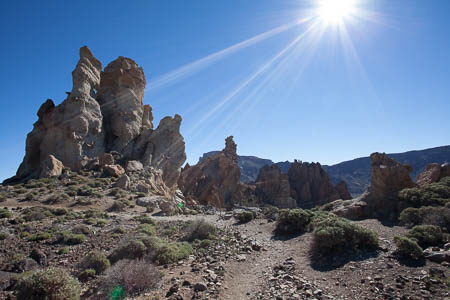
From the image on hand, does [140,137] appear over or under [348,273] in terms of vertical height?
over

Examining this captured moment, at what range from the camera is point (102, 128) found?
105ft

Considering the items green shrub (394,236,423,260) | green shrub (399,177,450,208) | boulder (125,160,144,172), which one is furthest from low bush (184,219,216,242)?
boulder (125,160,144,172)

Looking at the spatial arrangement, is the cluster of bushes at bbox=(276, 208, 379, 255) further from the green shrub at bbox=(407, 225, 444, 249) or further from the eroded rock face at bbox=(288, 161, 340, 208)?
the eroded rock face at bbox=(288, 161, 340, 208)

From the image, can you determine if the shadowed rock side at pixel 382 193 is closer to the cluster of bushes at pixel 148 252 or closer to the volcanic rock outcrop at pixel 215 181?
the cluster of bushes at pixel 148 252

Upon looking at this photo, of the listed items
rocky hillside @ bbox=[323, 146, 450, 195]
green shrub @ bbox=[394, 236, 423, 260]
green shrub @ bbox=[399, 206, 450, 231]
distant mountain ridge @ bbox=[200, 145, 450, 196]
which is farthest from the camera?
distant mountain ridge @ bbox=[200, 145, 450, 196]

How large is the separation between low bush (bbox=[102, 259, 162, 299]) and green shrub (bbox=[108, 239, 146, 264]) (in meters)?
2.00

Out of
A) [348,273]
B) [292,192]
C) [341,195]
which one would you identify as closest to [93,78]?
[348,273]

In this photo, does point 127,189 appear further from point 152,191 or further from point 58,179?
point 58,179

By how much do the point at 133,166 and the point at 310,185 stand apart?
62.0 m

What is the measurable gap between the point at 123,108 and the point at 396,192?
35599mm

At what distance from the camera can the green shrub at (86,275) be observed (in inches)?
249

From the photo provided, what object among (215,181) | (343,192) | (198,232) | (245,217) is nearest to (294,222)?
(198,232)

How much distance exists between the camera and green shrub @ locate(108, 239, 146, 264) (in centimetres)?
761

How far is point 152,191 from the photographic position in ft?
86.7
